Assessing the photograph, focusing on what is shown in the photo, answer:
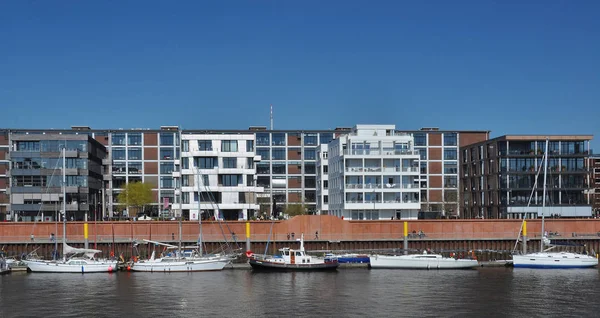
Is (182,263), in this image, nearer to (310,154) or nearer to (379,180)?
(379,180)

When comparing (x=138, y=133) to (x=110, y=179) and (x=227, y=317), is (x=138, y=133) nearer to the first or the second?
(x=110, y=179)

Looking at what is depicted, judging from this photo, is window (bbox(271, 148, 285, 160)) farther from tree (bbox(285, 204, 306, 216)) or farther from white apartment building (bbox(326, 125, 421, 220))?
white apartment building (bbox(326, 125, 421, 220))

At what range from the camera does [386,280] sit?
77500mm

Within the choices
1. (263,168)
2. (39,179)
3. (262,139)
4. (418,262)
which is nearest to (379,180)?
(418,262)

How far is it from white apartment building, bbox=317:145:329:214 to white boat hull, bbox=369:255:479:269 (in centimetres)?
6972

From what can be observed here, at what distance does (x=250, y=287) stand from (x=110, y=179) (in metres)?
114

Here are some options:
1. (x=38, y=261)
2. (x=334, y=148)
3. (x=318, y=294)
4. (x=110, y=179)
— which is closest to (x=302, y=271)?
(x=318, y=294)

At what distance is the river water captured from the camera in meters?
58.3

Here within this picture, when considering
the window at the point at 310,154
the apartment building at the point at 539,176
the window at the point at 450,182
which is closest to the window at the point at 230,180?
the apartment building at the point at 539,176

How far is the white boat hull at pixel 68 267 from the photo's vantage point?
84.7 metres

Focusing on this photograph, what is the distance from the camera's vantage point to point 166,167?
184 meters

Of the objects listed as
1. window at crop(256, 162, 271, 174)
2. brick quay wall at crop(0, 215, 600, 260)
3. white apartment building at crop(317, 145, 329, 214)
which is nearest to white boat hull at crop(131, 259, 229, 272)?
brick quay wall at crop(0, 215, 600, 260)

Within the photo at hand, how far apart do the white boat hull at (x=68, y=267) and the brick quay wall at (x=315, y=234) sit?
8879 millimetres

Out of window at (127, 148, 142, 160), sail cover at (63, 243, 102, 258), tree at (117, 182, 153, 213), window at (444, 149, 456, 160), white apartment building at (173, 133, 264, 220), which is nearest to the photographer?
sail cover at (63, 243, 102, 258)
